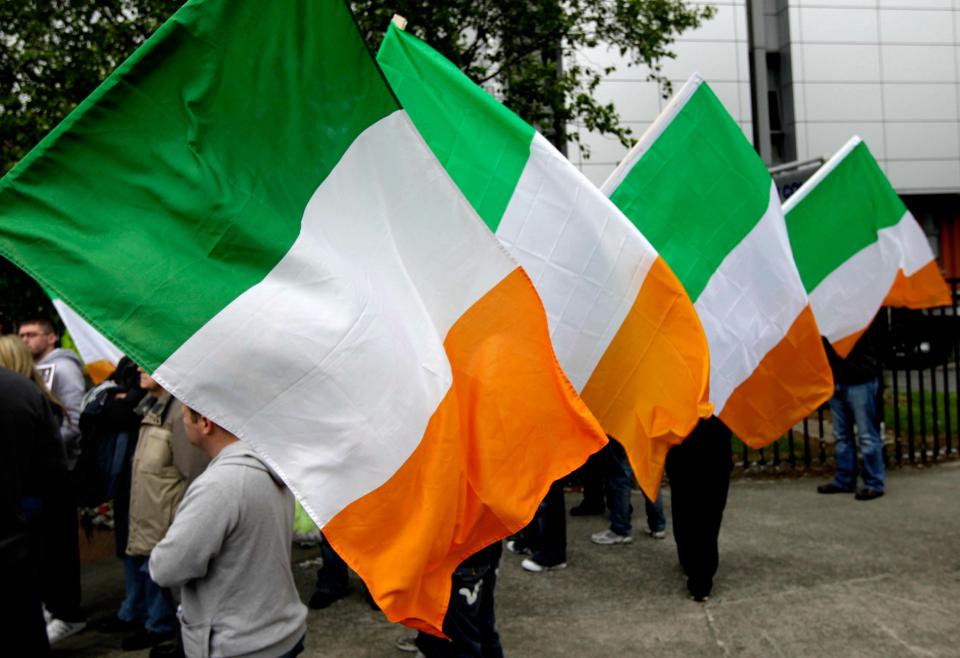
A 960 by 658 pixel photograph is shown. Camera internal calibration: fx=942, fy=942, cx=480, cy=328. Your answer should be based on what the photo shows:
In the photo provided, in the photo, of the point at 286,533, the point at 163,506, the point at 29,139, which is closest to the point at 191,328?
the point at 286,533

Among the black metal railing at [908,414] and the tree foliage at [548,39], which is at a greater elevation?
the tree foliage at [548,39]

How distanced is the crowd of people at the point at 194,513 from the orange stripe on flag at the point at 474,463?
579 millimetres

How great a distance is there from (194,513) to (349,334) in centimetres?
82

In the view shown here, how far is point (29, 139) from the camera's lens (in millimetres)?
8773

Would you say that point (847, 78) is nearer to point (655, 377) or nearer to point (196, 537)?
point (655, 377)

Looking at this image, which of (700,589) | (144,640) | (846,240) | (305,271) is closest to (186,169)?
(305,271)

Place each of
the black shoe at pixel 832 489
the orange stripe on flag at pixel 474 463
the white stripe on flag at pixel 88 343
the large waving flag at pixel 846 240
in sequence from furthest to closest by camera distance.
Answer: the black shoe at pixel 832 489 < the white stripe on flag at pixel 88 343 < the large waving flag at pixel 846 240 < the orange stripe on flag at pixel 474 463

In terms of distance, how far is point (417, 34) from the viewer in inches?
378

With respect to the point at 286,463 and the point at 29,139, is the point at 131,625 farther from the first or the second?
the point at 29,139

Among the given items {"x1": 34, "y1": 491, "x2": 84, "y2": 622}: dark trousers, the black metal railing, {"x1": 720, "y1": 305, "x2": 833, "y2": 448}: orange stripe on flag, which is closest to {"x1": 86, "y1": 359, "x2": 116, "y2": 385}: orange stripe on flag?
{"x1": 34, "y1": 491, "x2": 84, "y2": 622}: dark trousers

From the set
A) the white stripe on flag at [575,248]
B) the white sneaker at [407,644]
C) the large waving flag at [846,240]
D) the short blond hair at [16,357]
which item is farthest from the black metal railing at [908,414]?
the short blond hair at [16,357]

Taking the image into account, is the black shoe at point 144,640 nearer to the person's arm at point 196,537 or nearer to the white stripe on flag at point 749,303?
the person's arm at point 196,537

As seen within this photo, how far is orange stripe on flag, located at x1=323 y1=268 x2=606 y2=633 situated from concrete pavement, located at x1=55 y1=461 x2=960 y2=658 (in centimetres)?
217

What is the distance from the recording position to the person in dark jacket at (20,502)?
12.5 ft
